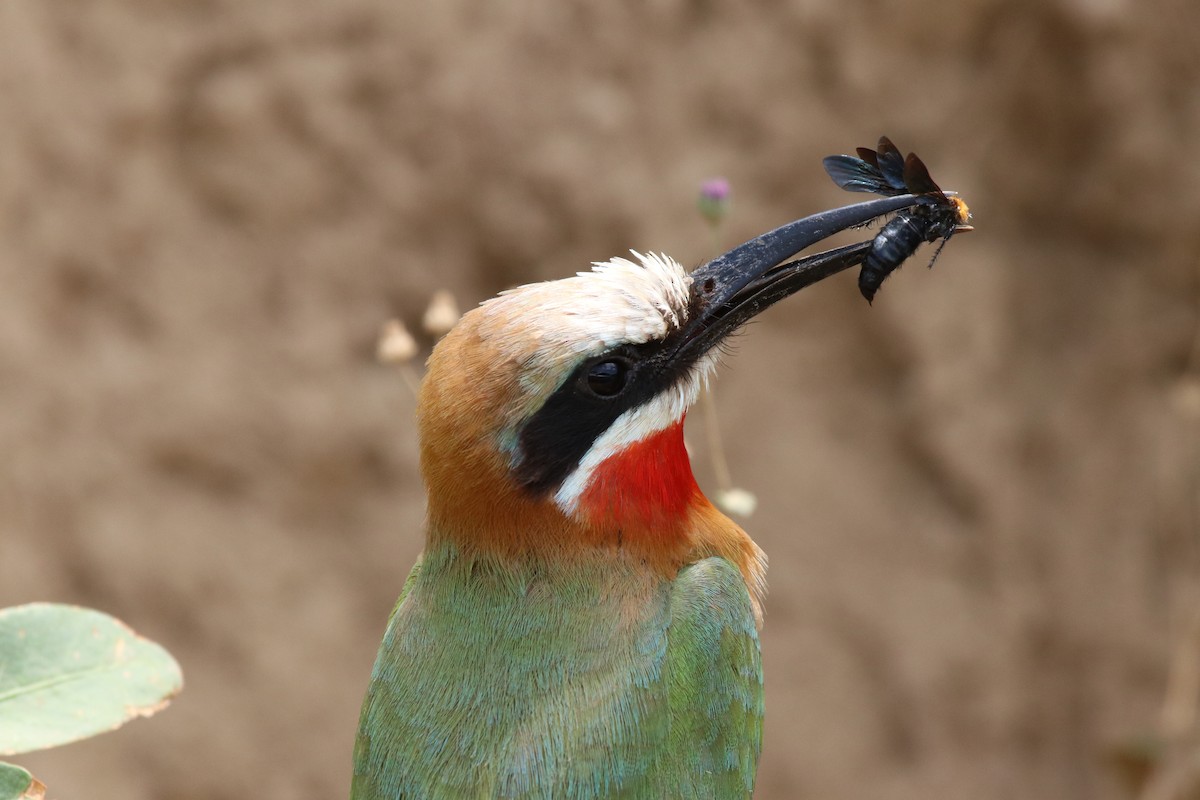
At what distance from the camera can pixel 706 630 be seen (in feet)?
6.37

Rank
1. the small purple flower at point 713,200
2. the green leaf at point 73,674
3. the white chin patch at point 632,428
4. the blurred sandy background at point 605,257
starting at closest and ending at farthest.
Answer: the green leaf at point 73,674 < the white chin patch at point 632,428 < the small purple flower at point 713,200 < the blurred sandy background at point 605,257

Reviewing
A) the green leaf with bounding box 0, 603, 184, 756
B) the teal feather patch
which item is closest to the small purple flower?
the teal feather patch

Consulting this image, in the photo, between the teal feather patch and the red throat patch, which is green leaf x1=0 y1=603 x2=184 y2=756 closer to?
the teal feather patch

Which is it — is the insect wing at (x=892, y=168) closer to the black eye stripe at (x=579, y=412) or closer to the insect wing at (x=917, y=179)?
the insect wing at (x=917, y=179)

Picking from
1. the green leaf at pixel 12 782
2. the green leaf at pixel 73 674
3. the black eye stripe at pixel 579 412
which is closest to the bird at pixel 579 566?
the black eye stripe at pixel 579 412

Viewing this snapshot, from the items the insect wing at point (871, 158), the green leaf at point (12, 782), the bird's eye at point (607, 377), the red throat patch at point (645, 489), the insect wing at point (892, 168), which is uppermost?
the insect wing at point (871, 158)

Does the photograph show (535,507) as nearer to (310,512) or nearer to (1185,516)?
(310,512)

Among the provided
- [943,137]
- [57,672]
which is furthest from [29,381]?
[943,137]

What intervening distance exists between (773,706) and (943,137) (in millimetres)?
1918

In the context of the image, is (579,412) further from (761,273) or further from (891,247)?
(891,247)

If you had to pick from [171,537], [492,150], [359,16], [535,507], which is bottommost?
[535,507]

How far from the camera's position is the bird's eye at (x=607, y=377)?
186cm

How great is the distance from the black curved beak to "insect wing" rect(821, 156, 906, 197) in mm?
35

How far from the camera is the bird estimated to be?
182 cm
